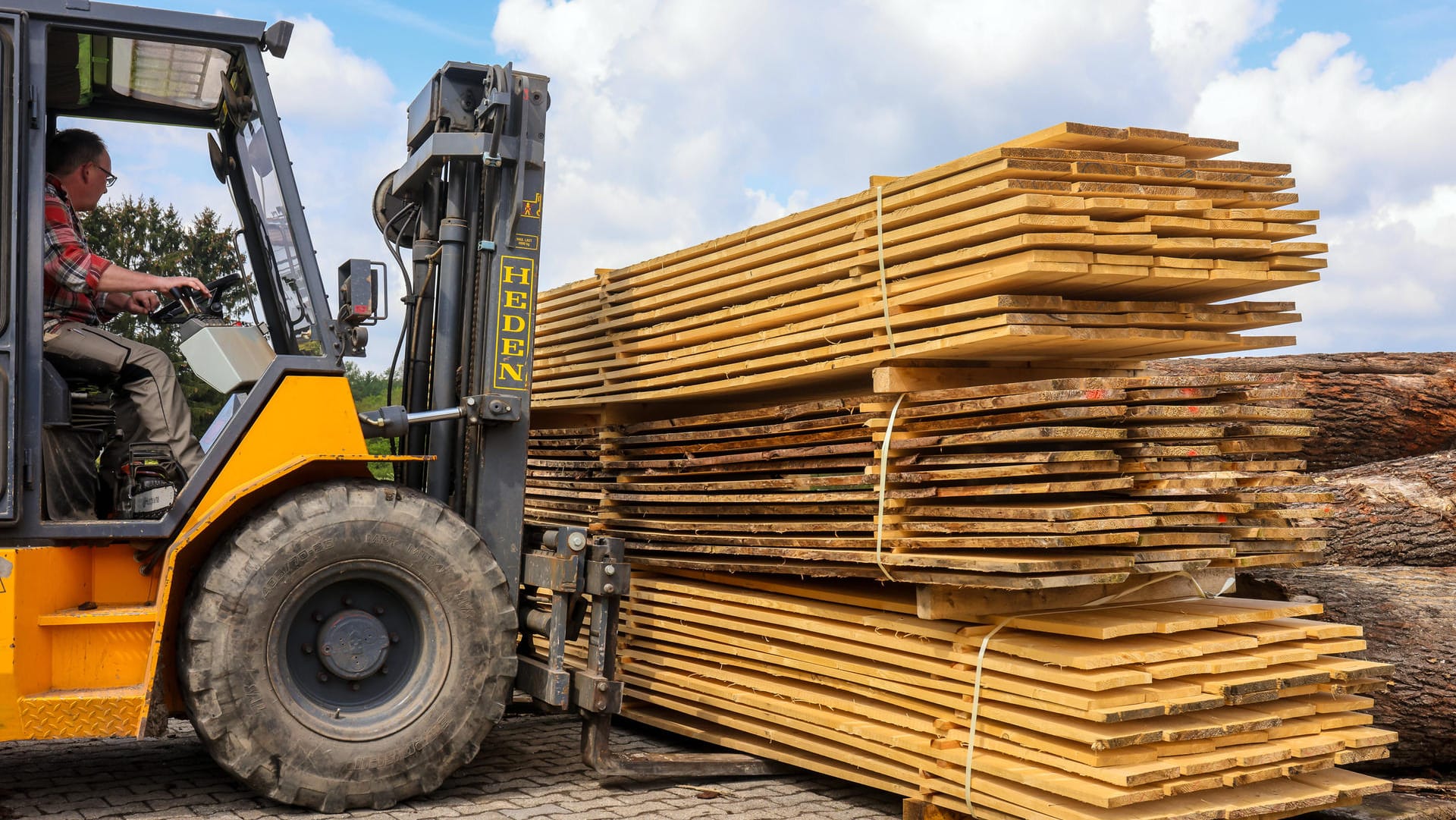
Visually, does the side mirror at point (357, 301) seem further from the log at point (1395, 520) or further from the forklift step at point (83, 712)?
the log at point (1395, 520)

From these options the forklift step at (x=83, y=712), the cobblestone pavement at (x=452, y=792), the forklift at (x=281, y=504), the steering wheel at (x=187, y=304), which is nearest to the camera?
the forklift step at (x=83, y=712)

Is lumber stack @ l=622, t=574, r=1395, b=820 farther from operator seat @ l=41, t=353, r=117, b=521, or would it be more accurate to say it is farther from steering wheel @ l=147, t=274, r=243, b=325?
operator seat @ l=41, t=353, r=117, b=521

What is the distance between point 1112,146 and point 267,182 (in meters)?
3.44

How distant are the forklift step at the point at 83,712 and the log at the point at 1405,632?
5176mm

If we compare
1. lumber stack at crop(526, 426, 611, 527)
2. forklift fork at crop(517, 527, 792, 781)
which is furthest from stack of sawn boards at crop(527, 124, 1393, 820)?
lumber stack at crop(526, 426, 611, 527)

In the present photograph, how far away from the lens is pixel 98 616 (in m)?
4.80

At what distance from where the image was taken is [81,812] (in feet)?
16.0

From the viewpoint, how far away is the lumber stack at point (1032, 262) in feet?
15.4

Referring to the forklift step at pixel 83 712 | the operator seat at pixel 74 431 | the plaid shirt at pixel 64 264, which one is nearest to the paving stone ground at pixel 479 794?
the forklift step at pixel 83 712

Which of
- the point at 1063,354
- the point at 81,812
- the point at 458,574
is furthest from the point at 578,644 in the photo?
the point at 1063,354

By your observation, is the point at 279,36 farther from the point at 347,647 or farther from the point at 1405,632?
the point at 1405,632

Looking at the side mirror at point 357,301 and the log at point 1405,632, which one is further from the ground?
the side mirror at point 357,301

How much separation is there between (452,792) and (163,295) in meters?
2.36

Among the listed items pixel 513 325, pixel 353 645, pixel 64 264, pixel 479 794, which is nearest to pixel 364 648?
pixel 353 645
